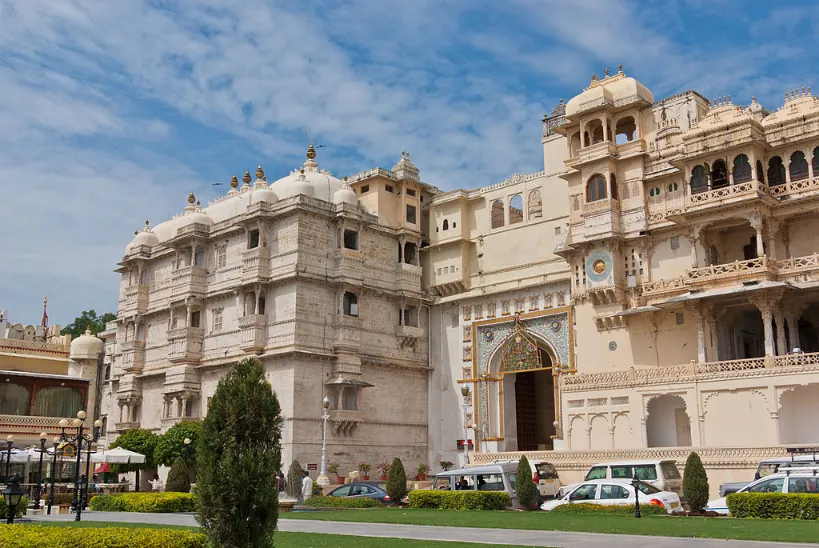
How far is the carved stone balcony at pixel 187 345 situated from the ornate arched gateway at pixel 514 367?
48.3 feet

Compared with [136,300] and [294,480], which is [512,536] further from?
[136,300]

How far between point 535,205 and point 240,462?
3331 cm

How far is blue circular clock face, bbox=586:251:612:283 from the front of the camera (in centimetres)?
3641

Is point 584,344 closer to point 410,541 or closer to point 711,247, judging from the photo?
point 711,247

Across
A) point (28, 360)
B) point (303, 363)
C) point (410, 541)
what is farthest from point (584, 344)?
point (28, 360)

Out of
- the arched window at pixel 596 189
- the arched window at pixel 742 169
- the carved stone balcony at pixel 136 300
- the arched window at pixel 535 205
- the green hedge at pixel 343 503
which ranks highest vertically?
the arched window at pixel 535 205

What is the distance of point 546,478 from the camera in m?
29.8

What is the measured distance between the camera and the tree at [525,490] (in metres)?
25.3

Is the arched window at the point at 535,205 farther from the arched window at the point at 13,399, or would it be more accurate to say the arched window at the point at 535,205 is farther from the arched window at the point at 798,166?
the arched window at the point at 13,399

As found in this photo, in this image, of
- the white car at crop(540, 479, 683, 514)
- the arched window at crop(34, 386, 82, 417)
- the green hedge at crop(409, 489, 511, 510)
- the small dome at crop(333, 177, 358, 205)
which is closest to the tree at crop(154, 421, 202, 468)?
the arched window at crop(34, 386, 82, 417)

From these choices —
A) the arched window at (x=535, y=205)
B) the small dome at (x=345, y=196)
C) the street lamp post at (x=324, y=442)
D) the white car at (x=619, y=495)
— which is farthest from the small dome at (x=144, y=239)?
the white car at (x=619, y=495)

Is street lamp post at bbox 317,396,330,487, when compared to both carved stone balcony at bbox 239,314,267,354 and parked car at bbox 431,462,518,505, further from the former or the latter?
parked car at bbox 431,462,518,505

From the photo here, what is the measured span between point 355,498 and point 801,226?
20.2 meters

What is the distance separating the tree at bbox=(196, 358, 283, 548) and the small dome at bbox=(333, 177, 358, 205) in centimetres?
3194
